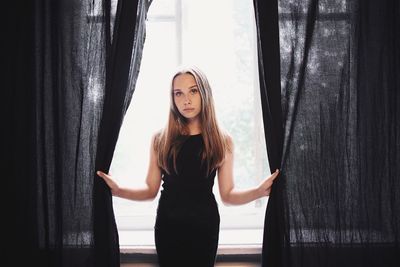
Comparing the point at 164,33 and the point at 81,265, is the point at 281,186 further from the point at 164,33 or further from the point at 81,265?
the point at 164,33

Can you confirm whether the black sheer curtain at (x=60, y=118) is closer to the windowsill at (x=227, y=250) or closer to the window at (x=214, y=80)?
the windowsill at (x=227, y=250)

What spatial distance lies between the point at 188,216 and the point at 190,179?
0.53ft

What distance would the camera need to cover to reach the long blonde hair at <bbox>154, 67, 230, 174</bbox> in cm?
171

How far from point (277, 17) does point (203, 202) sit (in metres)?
0.87

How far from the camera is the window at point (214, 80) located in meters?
2.26

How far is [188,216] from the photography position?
1.69 meters

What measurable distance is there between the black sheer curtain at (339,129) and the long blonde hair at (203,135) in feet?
0.75

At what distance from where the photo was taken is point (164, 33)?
7.45 feet

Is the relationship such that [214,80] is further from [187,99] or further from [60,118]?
[60,118]

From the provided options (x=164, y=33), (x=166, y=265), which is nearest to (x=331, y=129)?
(x=166, y=265)

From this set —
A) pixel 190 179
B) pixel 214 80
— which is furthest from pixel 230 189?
pixel 214 80

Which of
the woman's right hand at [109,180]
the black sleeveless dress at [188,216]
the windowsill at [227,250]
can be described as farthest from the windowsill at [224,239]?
the woman's right hand at [109,180]

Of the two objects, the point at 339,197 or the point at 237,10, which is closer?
the point at 339,197

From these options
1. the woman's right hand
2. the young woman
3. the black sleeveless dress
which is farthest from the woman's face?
the woman's right hand
